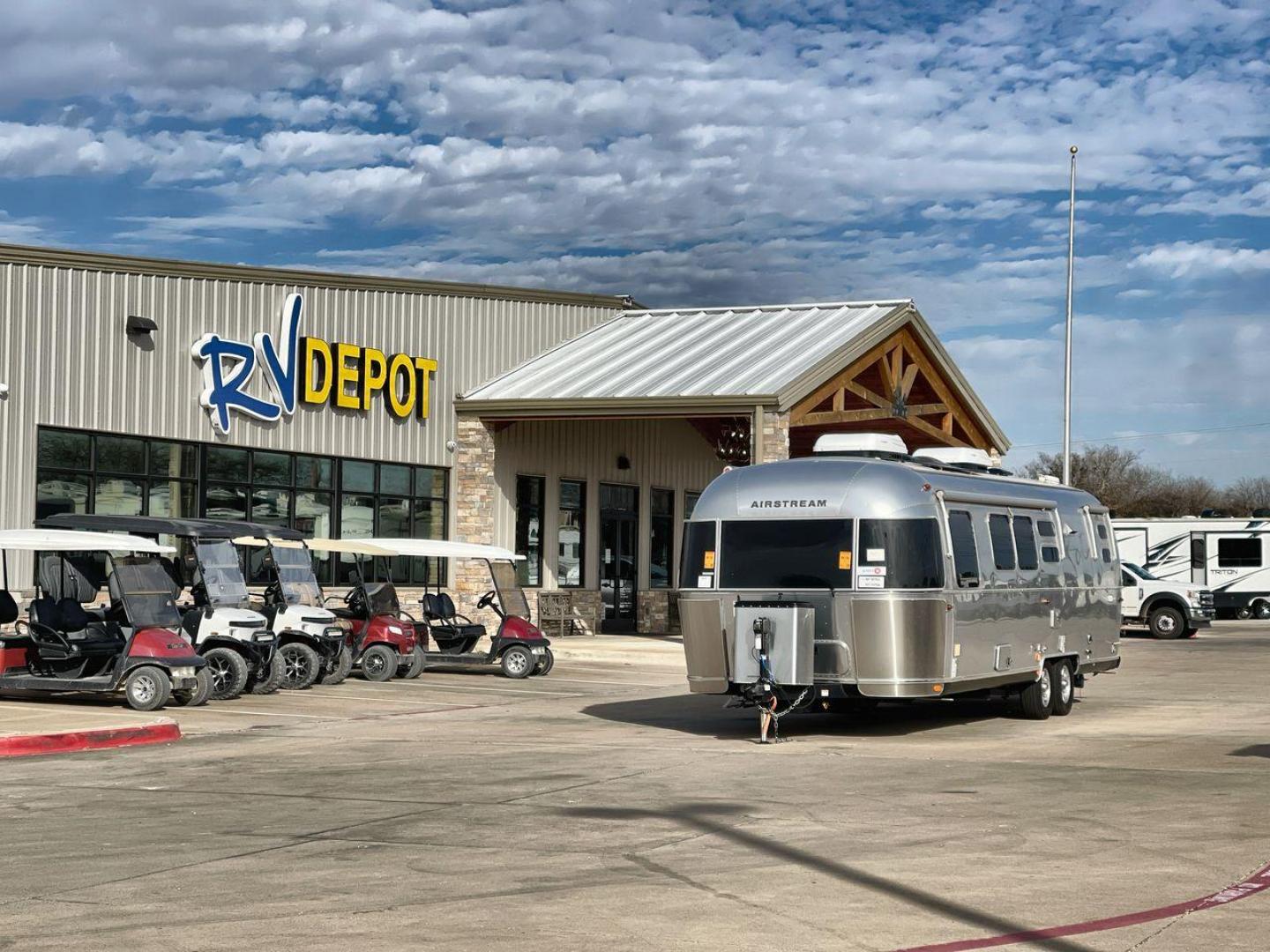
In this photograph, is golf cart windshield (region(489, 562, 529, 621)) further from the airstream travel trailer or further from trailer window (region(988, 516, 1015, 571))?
trailer window (region(988, 516, 1015, 571))

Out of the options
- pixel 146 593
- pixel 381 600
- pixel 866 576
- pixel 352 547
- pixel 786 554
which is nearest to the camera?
pixel 866 576

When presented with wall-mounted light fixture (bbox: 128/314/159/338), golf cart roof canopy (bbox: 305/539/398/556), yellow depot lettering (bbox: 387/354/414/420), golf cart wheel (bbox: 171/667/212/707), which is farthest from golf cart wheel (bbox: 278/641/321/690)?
yellow depot lettering (bbox: 387/354/414/420)

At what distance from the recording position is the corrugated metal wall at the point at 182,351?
23766 mm

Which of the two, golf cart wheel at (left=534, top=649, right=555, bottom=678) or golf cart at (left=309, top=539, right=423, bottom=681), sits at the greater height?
golf cart at (left=309, top=539, right=423, bottom=681)

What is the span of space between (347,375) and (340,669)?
8939mm

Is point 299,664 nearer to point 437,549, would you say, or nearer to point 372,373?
point 437,549

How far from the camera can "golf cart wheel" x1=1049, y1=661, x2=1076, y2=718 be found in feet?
61.7

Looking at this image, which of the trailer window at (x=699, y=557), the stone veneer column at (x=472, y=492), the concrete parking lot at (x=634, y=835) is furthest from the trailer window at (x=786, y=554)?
the stone veneer column at (x=472, y=492)

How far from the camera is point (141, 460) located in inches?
1015

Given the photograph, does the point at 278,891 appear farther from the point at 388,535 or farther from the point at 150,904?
the point at 388,535

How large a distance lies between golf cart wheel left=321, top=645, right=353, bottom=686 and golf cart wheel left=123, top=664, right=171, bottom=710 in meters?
4.05

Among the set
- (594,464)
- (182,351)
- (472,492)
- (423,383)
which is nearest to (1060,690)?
(182,351)

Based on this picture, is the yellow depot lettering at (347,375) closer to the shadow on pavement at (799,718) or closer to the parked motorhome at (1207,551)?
the shadow on pavement at (799,718)

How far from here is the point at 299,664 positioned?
2128 cm
